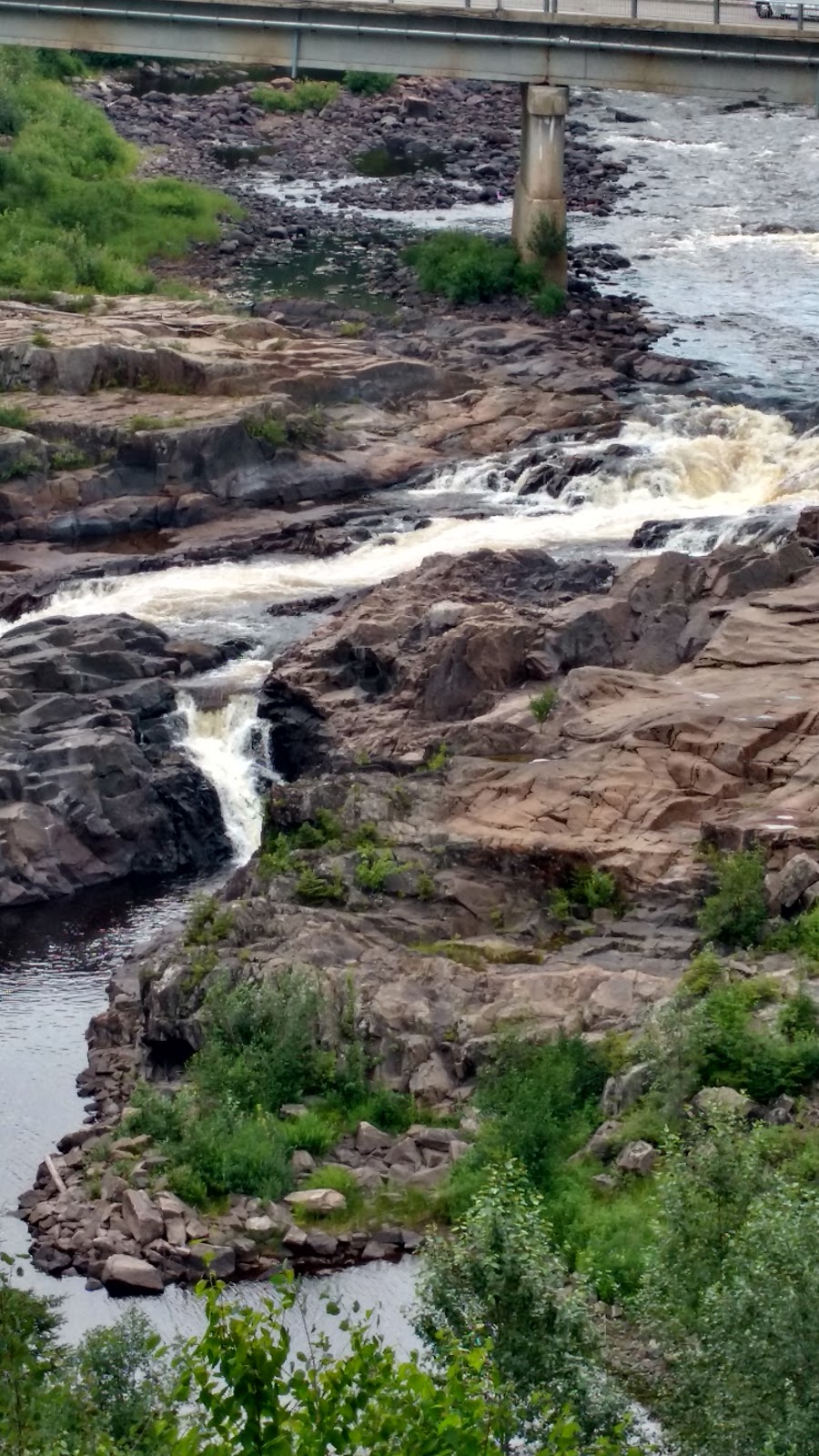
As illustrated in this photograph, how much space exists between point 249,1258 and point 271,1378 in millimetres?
10853

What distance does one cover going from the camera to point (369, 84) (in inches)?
3484

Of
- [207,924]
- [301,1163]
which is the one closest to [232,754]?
[207,924]

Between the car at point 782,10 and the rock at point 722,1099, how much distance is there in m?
42.3

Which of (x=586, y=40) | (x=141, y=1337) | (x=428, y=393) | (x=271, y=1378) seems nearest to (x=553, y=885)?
(x=141, y=1337)

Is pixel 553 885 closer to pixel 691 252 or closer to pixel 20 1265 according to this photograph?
pixel 20 1265

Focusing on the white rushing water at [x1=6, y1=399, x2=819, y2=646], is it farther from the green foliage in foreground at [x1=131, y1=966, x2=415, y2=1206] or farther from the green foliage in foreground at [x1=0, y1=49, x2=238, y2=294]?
the green foliage in foreground at [x1=0, y1=49, x2=238, y2=294]

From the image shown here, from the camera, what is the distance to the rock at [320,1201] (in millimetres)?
25703

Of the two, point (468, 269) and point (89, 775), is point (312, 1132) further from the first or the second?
point (468, 269)

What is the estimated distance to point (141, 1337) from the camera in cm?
2030

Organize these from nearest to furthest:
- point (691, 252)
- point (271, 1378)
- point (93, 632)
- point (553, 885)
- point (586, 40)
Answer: point (271, 1378), point (553, 885), point (93, 632), point (586, 40), point (691, 252)

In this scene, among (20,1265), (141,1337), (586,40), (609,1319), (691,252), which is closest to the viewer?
(141,1337)

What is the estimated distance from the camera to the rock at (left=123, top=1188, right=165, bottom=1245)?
25.4 m

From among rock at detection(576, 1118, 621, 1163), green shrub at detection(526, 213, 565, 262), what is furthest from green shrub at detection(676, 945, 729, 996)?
green shrub at detection(526, 213, 565, 262)

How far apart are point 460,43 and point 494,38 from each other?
90cm
